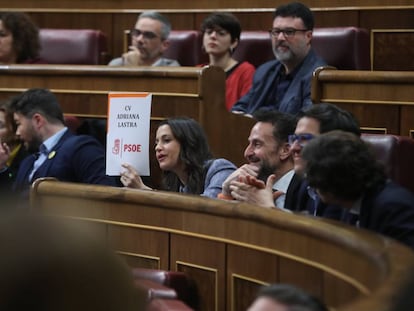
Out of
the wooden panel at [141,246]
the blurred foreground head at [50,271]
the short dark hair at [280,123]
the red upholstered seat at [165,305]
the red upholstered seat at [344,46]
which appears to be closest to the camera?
the blurred foreground head at [50,271]

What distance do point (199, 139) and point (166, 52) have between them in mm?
935

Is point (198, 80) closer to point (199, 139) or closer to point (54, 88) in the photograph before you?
point (199, 139)

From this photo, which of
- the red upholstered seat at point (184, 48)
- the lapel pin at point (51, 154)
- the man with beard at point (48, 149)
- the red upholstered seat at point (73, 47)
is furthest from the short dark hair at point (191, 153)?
the red upholstered seat at point (73, 47)

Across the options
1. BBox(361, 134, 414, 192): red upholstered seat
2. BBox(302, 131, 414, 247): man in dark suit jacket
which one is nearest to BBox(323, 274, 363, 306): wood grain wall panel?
BBox(302, 131, 414, 247): man in dark suit jacket

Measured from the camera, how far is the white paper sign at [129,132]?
190 centimetres

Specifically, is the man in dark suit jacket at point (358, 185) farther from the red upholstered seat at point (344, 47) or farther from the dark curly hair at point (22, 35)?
the dark curly hair at point (22, 35)

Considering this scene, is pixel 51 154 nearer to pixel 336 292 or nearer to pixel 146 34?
pixel 146 34

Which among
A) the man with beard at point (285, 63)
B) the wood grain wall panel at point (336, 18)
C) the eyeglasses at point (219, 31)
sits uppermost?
the wood grain wall panel at point (336, 18)

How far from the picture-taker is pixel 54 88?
2.49m

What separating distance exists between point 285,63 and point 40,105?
61 cm

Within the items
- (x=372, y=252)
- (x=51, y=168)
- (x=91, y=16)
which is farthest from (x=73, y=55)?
(x=372, y=252)

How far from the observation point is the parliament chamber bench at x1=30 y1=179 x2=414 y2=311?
1.05 metres

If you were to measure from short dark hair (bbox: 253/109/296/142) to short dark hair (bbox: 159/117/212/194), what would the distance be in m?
0.14

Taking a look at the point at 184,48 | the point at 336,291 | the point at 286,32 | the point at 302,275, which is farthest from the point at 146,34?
the point at 336,291
